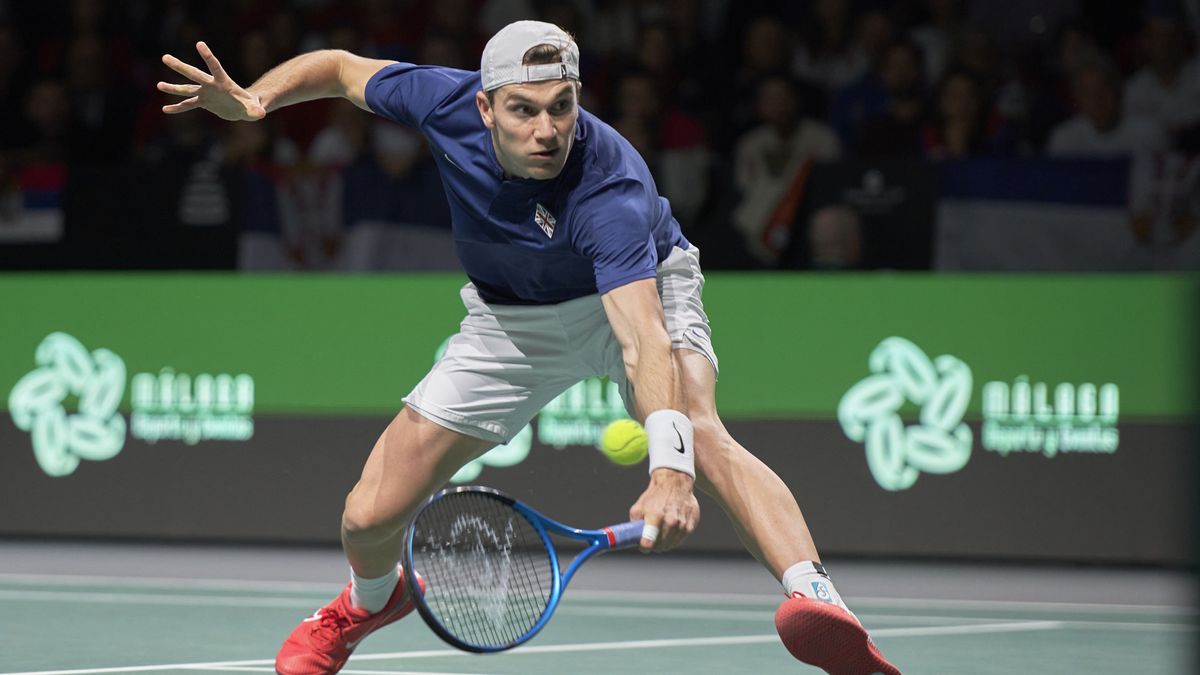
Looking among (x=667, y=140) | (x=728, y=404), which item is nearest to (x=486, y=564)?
(x=728, y=404)

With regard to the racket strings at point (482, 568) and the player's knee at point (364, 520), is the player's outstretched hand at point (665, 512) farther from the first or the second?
the player's knee at point (364, 520)

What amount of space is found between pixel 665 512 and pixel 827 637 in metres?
0.68

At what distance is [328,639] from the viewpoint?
14.9 ft

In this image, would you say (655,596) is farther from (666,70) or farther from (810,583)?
(666,70)

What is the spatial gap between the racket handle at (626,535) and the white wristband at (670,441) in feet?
0.40

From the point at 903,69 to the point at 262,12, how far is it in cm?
427

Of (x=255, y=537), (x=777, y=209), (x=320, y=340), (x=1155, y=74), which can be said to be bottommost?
(x=255, y=537)

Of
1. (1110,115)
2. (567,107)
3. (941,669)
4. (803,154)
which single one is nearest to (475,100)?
(567,107)

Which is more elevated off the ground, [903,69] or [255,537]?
[903,69]

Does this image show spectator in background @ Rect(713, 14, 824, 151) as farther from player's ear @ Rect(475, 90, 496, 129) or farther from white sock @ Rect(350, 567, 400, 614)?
player's ear @ Rect(475, 90, 496, 129)

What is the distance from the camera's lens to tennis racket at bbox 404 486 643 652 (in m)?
3.77

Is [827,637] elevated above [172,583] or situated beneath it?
elevated above

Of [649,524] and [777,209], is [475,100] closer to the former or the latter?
[649,524]

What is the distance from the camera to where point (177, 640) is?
5355 mm
